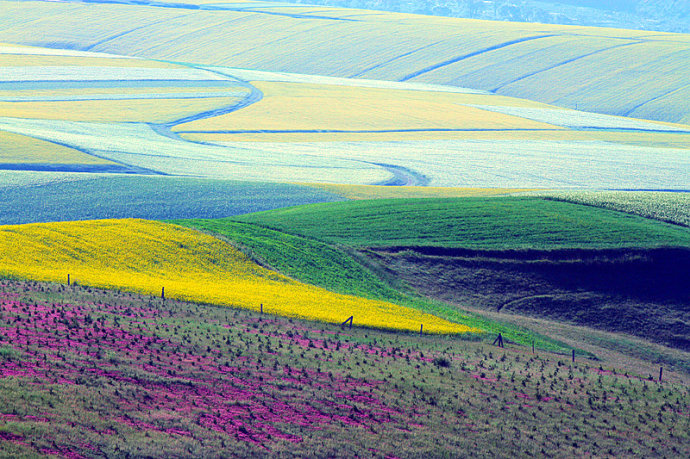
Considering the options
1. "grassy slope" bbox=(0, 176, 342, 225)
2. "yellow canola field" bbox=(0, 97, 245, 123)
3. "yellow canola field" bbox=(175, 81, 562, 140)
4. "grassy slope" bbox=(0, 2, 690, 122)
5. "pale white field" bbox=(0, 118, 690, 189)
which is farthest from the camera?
"grassy slope" bbox=(0, 2, 690, 122)

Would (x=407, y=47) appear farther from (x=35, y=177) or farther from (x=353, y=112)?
(x=35, y=177)

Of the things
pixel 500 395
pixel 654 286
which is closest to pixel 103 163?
pixel 654 286

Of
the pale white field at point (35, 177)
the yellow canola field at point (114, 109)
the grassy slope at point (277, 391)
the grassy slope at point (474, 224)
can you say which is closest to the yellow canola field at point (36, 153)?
the pale white field at point (35, 177)

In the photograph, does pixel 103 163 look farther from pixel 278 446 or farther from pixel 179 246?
pixel 278 446

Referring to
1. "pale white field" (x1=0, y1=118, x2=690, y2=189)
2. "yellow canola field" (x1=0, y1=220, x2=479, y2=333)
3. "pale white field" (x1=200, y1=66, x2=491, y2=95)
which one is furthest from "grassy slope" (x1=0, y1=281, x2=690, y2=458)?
"pale white field" (x1=200, y1=66, x2=491, y2=95)

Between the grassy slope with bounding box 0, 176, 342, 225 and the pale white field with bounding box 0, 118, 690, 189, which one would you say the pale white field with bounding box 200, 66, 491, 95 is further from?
the grassy slope with bounding box 0, 176, 342, 225
